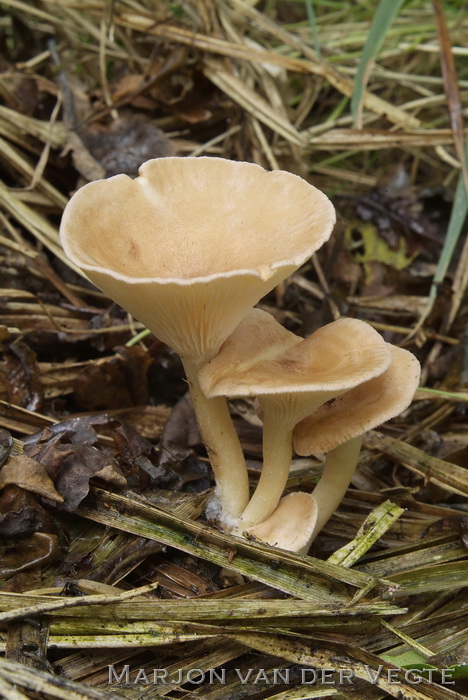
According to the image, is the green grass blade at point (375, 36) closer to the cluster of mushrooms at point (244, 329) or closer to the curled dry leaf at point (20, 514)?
the cluster of mushrooms at point (244, 329)

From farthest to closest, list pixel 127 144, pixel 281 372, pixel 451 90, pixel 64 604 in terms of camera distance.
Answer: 1. pixel 127 144
2. pixel 451 90
3. pixel 281 372
4. pixel 64 604

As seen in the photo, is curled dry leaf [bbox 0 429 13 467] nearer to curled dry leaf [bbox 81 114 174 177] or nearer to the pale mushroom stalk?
the pale mushroom stalk

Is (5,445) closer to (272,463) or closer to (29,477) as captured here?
(29,477)

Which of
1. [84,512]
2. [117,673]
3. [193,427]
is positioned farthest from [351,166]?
[117,673]

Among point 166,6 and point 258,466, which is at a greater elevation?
point 166,6

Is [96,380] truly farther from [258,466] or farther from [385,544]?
[385,544]

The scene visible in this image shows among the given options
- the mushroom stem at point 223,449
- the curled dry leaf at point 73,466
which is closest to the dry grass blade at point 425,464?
the mushroom stem at point 223,449

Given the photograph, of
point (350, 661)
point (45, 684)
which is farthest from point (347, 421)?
point (45, 684)
